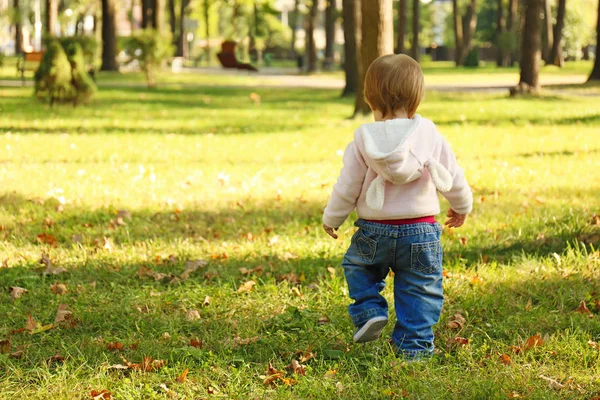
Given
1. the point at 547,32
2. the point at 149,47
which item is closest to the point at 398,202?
the point at 149,47

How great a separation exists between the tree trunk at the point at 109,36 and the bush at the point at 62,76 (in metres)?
15.5

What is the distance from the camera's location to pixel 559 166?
9.43 m

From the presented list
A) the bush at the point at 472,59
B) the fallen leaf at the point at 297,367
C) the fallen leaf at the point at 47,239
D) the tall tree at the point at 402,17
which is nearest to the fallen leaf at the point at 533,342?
the fallen leaf at the point at 297,367

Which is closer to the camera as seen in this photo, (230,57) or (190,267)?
(190,267)

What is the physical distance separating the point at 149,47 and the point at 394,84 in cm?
1990

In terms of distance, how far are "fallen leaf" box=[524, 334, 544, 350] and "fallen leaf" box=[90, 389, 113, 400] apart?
1896mm

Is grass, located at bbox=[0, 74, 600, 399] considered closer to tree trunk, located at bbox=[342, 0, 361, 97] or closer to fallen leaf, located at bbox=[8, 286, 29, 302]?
fallen leaf, located at bbox=[8, 286, 29, 302]

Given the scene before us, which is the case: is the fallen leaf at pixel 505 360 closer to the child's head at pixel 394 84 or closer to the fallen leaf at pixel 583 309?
the fallen leaf at pixel 583 309

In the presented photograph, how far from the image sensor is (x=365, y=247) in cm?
373

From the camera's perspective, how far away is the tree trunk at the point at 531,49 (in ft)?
69.4

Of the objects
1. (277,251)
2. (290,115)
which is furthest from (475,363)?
(290,115)

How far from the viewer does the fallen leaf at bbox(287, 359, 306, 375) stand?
12.1 ft

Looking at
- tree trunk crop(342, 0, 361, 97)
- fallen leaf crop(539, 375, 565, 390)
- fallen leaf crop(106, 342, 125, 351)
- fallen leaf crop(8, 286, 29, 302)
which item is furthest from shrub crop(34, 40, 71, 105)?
fallen leaf crop(539, 375, 565, 390)

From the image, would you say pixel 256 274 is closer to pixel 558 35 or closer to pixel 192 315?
pixel 192 315
